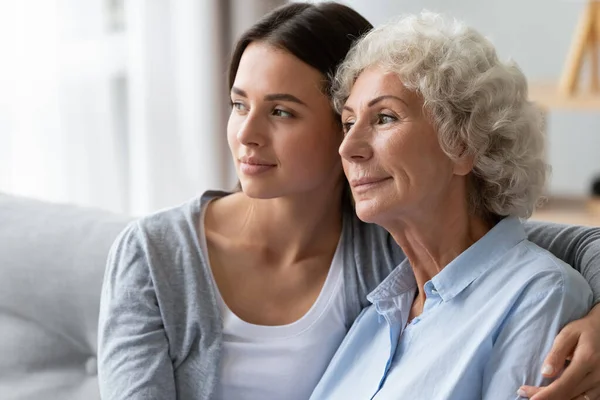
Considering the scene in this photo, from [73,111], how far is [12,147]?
0.87ft

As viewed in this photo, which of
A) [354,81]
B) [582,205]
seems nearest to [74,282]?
[354,81]

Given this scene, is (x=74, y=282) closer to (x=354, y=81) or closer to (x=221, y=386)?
(x=221, y=386)

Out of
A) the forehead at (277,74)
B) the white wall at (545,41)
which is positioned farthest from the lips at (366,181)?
the white wall at (545,41)

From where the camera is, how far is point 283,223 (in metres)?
1.85

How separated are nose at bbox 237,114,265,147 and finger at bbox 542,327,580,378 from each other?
66 centimetres

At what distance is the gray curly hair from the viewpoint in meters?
1.55

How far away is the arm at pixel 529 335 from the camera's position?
139 centimetres

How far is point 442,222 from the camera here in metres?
1.61

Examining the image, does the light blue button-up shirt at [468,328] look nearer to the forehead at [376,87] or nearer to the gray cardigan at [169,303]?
the gray cardigan at [169,303]

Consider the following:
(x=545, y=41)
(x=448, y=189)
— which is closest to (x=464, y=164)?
(x=448, y=189)

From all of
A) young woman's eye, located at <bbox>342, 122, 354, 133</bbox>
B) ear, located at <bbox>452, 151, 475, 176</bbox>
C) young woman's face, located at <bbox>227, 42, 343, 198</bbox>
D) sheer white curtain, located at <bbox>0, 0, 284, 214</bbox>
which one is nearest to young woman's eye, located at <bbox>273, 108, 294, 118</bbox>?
young woman's face, located at <bbox>227, 42, 343, 198</bbox>

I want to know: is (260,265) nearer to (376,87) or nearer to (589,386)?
(376,87)

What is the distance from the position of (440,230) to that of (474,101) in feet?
0.77

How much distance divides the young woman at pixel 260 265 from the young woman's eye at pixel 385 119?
0.17 m
